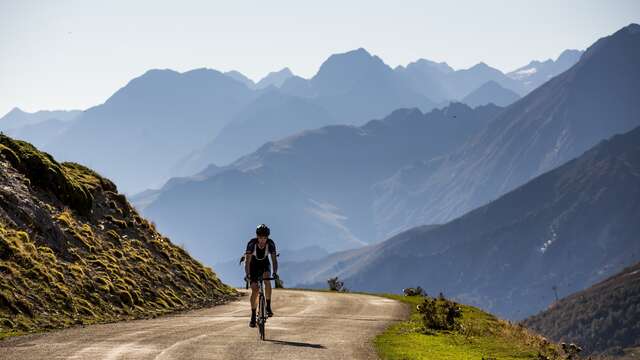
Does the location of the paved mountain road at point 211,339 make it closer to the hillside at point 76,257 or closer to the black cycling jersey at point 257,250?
the hillside at point 76,257

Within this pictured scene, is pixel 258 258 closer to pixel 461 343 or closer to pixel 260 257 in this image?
pixel 260 257

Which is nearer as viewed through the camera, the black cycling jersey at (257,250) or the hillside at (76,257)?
the black cycling jersey at (257,250)

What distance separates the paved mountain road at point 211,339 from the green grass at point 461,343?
788 millimetres

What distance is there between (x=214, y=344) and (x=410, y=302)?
88.8 feet

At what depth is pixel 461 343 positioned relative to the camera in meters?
25.4

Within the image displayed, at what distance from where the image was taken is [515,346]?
2527cm

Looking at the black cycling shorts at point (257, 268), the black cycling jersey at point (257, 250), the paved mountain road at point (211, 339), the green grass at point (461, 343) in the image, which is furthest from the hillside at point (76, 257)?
the green grass at point (461, 343)

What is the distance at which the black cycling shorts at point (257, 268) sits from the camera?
2248 centimetres

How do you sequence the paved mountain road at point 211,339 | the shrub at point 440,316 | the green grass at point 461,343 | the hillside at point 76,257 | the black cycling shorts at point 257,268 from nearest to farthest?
the paved mountain road at point 211,339, the green grass at point 461,343, the black cycling shorts at point 257,268, the hillside at point 76,257, the shrub at point 440,316

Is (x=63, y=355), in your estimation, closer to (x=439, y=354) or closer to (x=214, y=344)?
(x=214, y=344)

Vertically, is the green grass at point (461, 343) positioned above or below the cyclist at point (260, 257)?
below

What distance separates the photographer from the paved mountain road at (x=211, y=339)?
1908 centimetres

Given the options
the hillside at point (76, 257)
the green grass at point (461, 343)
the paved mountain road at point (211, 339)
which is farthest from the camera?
the hillside at point (76, 257)

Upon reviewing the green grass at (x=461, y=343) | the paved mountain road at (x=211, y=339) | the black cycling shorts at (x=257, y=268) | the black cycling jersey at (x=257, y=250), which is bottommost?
Result: the green grass at (x=461, y=343)
